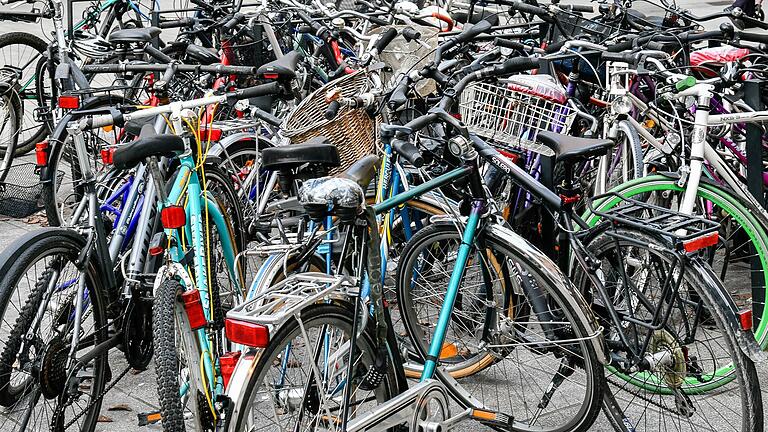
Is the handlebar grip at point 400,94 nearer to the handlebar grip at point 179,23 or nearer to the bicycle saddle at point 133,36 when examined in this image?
the bicycle saddle at point 133,36

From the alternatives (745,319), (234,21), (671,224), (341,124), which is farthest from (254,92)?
(745,319)

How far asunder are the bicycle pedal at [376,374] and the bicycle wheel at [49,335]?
1.15 metres

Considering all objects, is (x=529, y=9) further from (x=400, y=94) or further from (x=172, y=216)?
(x=172, y=216)

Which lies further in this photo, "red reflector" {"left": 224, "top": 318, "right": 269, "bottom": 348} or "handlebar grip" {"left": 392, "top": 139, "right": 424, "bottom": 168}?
"handlebar grip" {"left": 392, "top": 139, "right": 424, "bottom": 168}

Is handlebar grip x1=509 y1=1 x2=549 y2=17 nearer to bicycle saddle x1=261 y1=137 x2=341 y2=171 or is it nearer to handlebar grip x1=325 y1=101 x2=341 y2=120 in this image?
handlebar grip x1=325 y1=101 x2=341 y2=120

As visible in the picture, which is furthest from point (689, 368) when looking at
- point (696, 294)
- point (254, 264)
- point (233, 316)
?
point (254, 264)

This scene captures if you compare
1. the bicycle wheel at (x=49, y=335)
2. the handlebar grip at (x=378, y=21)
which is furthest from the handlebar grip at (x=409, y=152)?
the handlebar grip at (x=378, y=21)

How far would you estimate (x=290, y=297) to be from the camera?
3.00 meters

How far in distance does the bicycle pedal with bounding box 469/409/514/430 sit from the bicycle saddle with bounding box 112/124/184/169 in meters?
1.63

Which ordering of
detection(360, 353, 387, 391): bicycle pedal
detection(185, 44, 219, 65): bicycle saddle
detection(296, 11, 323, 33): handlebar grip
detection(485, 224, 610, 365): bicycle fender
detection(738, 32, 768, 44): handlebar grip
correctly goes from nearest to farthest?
detection(360, 353, 387, 391): bicycle pedal
detection(485, 224, 610, 365): bicycle fender
detection(738, 32, 768, 44): handlebar grip
detection(185, 44, 219, 65): bicycle saddle
detection(296, 11, 323, 33): handlebar grip

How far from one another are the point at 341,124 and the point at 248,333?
168 centimetres

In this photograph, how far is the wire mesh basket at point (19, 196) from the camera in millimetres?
7066

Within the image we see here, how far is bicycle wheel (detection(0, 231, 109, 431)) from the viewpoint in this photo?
3586mm

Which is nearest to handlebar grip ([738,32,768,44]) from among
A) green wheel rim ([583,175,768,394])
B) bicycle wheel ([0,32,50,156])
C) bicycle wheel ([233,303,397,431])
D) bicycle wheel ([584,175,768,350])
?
bicycle wheel ([584,175,768,350])
